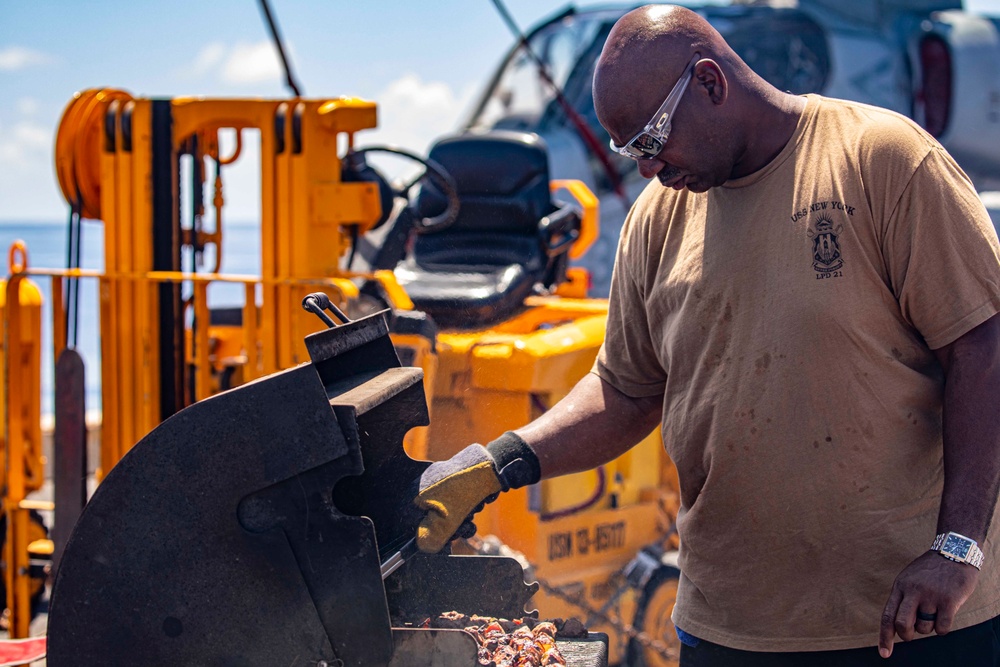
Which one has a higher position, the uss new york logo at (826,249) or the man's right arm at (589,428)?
the uss new york logo at (826,249)

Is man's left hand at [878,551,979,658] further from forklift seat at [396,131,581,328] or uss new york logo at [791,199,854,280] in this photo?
forklift seat at [396,131,581,328]

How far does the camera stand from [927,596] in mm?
1812

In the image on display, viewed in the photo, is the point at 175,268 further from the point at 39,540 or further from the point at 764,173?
the point at 764,173

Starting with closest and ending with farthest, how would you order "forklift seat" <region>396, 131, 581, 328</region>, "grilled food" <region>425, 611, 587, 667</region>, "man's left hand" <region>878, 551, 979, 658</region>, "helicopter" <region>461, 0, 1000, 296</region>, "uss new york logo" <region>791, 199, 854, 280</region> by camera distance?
"man's left hand" <region>878, 551, 979, 658</region> < "uss new york logo" <region>791, 199, 854, 280</region> < "grilled food" <region>425, 611, 587, 667</region> < "forklift seat" <region>396, 131, 581, 328</region> < "helicopter" <region>461, 0, 1000, 296</region>

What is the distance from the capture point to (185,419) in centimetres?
181

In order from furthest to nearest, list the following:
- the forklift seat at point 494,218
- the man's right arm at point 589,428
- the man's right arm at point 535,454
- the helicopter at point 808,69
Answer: the helicopter at point 808,69 → the forklift seat at point 494,218 → the man's right arm at point 589,428 → the man's right arm at point 535,454

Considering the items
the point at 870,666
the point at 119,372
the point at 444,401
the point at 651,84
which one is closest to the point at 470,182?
the point at 444,401

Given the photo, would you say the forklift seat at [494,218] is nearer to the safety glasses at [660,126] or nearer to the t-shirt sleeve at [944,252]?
the safety glasses at [660,126]

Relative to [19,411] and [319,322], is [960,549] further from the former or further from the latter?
[19,411]

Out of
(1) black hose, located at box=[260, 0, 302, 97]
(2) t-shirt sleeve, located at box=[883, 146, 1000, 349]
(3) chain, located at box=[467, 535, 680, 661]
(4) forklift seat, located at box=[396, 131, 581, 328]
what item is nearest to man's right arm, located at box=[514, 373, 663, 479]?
(2) t-shirt sleeve, located at box=[883, 146, 1000, 349]

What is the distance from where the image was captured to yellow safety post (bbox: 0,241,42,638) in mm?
4422

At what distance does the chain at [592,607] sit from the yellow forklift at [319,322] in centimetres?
1

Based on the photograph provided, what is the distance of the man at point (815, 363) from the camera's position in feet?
6.05

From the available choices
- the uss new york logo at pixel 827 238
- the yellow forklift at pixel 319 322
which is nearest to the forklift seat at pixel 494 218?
the yellow forklift at pixel 319 322
